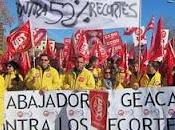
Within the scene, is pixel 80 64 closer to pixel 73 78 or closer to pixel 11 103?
pixel 73 78

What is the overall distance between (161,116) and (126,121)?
62 cm

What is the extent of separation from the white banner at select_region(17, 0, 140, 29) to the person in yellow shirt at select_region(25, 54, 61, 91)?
1332 millimetres

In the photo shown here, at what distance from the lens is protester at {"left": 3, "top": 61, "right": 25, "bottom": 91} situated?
14.2 metres

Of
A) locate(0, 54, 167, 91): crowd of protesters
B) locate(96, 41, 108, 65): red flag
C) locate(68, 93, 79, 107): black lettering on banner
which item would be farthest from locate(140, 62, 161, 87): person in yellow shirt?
locate(96, 41, 108, 65): red flag

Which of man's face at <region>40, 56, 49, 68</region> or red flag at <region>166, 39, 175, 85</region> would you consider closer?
man's face at <region>40, 56, 49, 68</region>

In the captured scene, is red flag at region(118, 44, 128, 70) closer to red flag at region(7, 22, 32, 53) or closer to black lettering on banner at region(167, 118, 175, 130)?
red flag at region(7, 22, 32, 53)

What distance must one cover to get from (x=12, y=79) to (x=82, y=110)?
1835 millimetres

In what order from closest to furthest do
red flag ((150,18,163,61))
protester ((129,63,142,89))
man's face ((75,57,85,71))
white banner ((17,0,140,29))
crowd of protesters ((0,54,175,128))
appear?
man's face ((75,57,85,71))
crowd of protesters ((0,54,175,128))
protester ((129,63,142,89))
white banner ((17,0,140,29))
red flag ((150,18,163,61))

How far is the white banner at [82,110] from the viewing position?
13.0 meters

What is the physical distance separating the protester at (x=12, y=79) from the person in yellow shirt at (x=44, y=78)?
276mm

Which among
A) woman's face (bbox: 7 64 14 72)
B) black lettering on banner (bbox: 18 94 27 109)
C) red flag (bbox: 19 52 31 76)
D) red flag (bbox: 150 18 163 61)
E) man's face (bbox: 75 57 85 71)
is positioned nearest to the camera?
black lettering on banner (bbox: 18 94 27 109)

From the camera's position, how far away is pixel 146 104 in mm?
13094

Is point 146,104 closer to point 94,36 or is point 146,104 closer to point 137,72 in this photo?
point 137,72

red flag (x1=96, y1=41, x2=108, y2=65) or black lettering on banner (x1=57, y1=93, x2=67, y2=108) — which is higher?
red flag (x1=96, y1=41, x2=108, y2=65)
